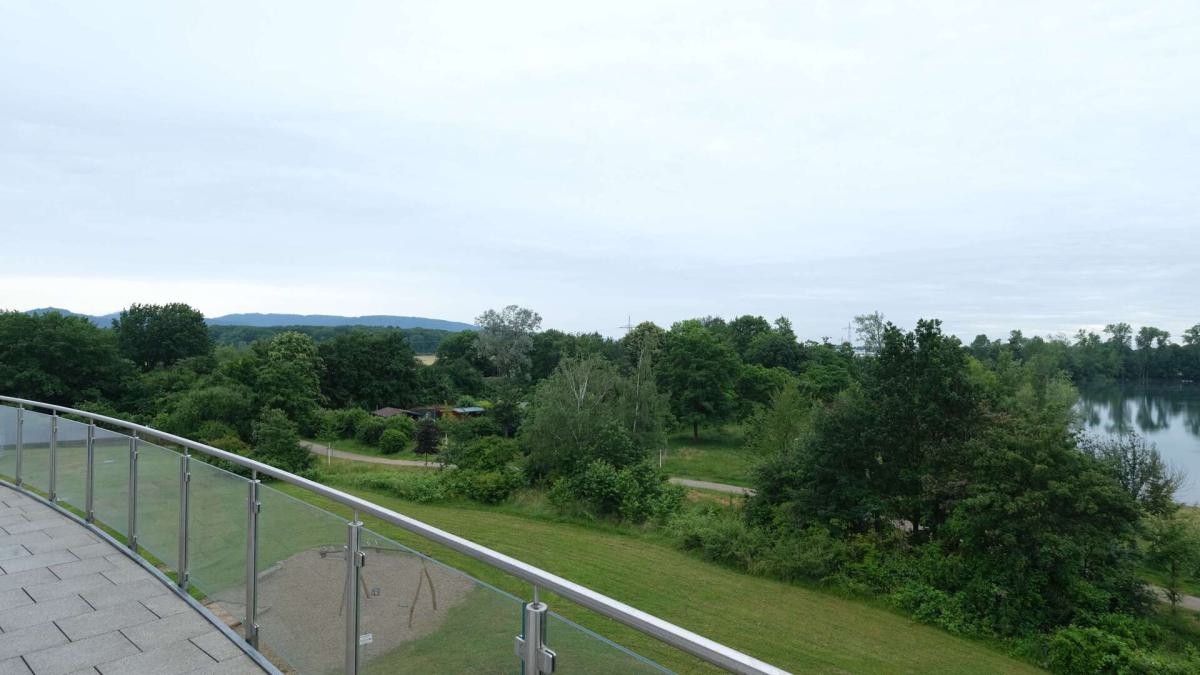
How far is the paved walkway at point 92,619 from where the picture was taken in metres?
3.42

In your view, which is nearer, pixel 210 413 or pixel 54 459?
pixel 54 459

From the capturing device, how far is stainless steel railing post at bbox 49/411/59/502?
21.0ft

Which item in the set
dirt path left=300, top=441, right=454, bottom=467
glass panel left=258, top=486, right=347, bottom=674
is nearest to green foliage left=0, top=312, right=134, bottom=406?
dirt path left=300, top=441, right=454, bottom=467

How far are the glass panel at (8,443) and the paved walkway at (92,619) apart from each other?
2327 mm

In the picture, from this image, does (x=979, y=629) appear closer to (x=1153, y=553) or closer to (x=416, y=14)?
(x=1153, y=553)

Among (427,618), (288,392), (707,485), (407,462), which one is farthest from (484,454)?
(427,618)

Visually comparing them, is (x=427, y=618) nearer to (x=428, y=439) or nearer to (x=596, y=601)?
(x=596, y=601)

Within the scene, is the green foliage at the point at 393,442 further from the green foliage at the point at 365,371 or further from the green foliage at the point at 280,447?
the green foliage at the point at 365,371

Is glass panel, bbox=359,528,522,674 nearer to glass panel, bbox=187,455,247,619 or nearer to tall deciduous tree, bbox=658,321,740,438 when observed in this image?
glass panel, bbox=187,455,247,619

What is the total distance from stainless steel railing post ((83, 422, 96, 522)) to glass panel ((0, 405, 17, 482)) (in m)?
2.17

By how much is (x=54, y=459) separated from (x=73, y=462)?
0.51 m

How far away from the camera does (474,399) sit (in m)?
67.1

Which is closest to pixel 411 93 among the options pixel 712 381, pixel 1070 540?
pixel 1070 540

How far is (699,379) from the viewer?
47.8 metres
